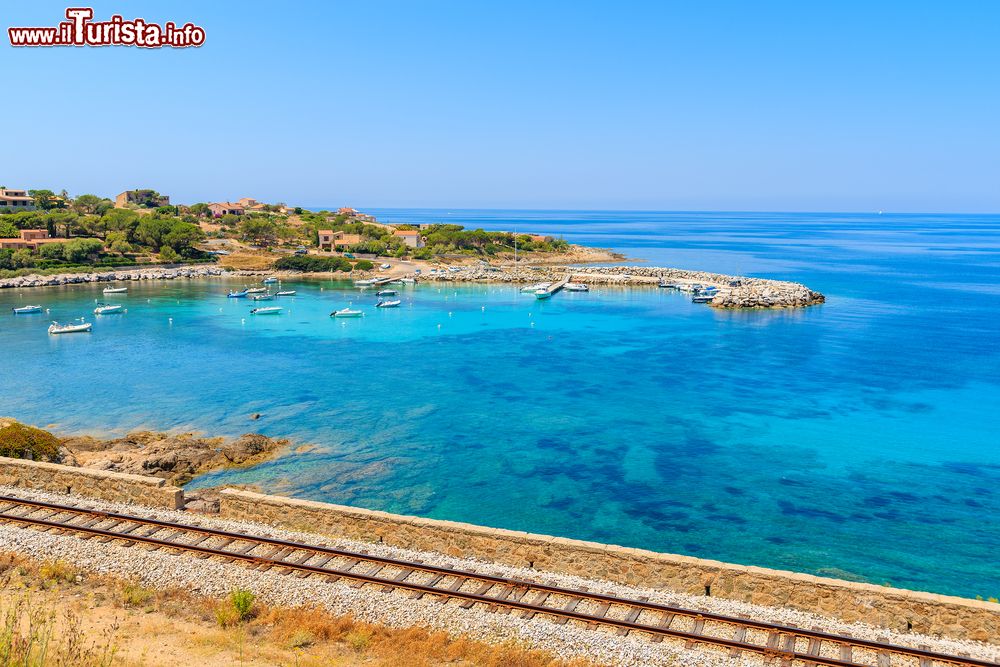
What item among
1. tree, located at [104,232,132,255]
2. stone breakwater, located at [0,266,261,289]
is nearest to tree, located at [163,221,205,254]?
tree, located at [104,232,132,255]

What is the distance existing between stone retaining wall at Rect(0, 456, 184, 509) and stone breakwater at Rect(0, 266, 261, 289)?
3212 inches

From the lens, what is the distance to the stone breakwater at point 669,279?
7812cm

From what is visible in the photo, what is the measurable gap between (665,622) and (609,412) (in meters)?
23.9

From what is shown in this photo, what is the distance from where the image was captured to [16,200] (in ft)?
435

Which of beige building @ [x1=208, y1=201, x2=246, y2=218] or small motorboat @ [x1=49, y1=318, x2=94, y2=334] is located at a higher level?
beige building @ [x1=208, y1=201, x2=246, y2=218]

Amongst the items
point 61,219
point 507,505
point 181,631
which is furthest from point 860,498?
point 61,219

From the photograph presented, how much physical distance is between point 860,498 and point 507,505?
1398cm

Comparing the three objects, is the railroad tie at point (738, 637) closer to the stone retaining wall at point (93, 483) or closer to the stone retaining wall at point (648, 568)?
the stone retaining wall at point (648, 568)

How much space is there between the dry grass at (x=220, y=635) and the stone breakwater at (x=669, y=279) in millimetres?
70376

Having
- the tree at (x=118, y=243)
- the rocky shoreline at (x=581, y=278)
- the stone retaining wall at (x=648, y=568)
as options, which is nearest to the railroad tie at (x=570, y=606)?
the stone retaining wall at (x=648, y=568)

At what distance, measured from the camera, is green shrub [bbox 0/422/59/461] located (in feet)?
76.1

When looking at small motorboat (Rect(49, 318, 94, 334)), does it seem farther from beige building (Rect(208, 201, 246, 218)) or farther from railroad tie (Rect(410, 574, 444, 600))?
beige building (Rect(208, 201, 246, 218))

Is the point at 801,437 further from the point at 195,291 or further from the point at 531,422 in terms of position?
the point at 195,291

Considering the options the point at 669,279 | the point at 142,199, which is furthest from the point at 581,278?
the point at 142,199
